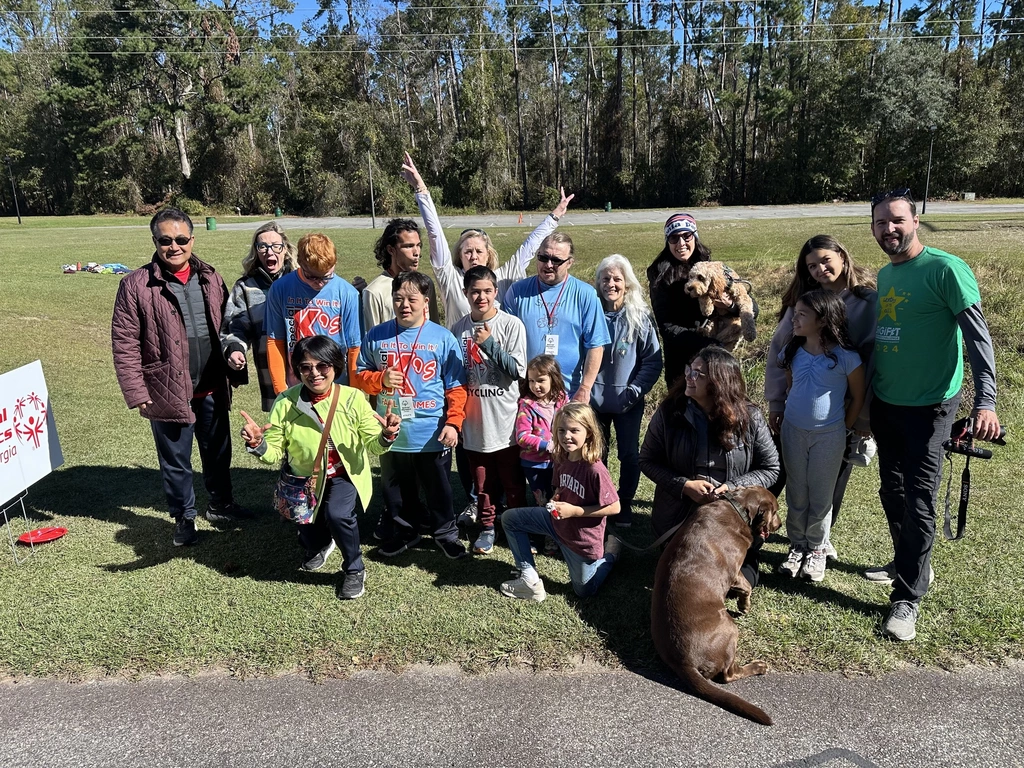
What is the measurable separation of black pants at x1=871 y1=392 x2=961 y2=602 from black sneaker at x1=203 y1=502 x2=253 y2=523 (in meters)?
4.14

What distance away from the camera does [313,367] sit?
373 centimetres

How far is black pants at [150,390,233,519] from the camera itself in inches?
177

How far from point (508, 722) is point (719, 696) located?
912 millimetres

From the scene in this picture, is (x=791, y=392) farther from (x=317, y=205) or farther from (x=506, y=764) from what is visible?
(x=317, y=205)

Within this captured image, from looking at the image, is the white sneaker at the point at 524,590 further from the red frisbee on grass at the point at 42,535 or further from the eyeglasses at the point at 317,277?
the red frisbee on grass at the point at 42,535

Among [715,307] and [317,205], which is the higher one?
[317,205]

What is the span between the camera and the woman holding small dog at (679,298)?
4.66 meters

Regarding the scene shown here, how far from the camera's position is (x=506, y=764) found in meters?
2.79

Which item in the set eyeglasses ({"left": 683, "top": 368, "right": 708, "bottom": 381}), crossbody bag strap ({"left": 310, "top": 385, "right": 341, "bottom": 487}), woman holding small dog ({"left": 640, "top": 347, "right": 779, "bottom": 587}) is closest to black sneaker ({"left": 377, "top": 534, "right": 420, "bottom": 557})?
crossbody bag strap ({"left": 310, "top": 385, "right": 341, "bottom": 487})

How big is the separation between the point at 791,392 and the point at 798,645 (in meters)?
1.32

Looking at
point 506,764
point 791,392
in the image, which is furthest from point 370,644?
point 791,392

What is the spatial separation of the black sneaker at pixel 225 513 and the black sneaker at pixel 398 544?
3.99 ft

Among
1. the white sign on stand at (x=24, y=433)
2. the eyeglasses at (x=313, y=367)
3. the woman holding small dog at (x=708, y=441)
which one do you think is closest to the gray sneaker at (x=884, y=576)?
the woman holding small dog at (x=708, y=441)

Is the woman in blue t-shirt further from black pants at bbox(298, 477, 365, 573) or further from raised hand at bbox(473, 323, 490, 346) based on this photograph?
black pants at bbox(298, 477, 365, 573)
